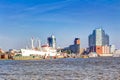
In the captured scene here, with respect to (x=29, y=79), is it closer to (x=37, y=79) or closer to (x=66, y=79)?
(x=37, y=79)

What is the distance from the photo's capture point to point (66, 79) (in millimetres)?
47688

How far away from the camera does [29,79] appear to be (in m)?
47.9

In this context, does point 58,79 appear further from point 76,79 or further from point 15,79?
point 15,79

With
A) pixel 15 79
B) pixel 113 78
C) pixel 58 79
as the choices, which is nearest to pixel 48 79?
pixel 58 79

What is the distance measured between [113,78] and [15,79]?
13496mm

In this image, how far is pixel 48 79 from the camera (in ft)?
159

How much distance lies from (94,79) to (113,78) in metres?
2.95

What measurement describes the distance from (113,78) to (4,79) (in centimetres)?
1498

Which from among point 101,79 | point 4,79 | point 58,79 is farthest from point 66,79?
point 4,79

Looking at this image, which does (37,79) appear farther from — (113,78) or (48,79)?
(113,78)

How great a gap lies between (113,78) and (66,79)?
647cm

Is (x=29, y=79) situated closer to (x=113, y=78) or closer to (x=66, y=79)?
(x=66, y=79)

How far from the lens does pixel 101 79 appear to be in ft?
155

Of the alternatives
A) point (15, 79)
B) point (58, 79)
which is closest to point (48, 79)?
point (58, 79)
